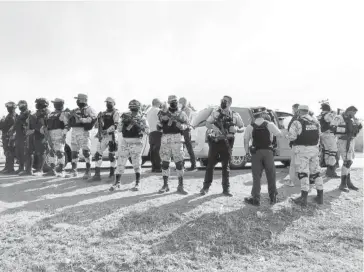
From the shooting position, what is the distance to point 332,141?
29.3 ft

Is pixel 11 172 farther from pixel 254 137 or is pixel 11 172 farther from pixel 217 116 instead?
pixel 254 137

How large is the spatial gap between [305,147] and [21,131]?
7.64 m

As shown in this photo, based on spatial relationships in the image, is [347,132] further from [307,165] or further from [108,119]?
[108,119]

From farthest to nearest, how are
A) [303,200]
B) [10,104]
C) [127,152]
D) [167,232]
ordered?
[10,104]
[127,152]
[303,200]
[167,232]

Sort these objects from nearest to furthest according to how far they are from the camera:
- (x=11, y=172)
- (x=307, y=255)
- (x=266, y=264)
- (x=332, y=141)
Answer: (x=266, y=264)
(x=307, y=255)
(x=332, y=141)
(x=11, y=172)

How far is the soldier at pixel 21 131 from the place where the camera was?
9523 millimetres

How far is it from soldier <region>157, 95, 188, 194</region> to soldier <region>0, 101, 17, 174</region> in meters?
5.27

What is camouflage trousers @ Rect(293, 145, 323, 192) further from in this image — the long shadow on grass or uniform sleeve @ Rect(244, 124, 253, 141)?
uniform sleeve @ Rect(244, 124, 253, 141)

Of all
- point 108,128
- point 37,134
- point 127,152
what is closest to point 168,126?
point 127,152

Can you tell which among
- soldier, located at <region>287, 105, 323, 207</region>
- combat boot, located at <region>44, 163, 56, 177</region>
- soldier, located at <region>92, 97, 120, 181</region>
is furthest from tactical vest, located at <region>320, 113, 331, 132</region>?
combat boot, located at <region>44, 163, 56, 177</region>

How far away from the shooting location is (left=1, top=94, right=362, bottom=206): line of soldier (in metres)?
6.51

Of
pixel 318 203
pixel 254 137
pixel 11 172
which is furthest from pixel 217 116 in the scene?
pixel 11 172

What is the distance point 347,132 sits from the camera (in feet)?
28.2

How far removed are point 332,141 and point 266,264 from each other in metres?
5.49
